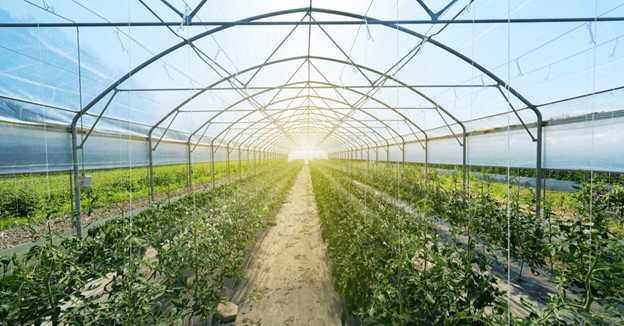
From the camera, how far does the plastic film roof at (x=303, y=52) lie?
3.66 m

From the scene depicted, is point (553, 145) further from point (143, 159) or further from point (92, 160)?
point (143, 159)

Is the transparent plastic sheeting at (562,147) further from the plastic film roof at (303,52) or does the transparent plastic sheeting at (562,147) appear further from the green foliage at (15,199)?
the green foliage at (15,199)

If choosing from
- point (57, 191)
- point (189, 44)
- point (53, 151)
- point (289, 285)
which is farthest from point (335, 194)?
point (57, 191)

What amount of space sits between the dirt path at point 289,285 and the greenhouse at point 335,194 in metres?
0.04

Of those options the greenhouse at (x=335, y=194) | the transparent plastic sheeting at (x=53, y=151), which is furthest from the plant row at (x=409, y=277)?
the transparent plastic sheeting at (x=53, y=151)

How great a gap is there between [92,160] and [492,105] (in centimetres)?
953

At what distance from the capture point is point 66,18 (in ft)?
12.3

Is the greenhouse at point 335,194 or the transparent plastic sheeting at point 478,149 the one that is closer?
the greenhouse at point 335,194

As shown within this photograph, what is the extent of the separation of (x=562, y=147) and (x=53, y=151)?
9807 millimetres

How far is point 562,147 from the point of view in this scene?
529 centimetres

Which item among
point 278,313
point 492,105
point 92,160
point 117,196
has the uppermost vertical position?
point 492,105

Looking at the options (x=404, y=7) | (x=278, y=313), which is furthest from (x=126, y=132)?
(x=404, y=7)

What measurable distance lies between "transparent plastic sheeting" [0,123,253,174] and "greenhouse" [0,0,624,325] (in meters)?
0.03

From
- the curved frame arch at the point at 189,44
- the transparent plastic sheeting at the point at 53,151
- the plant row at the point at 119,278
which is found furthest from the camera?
the curved frame arch at the point at 189,44
